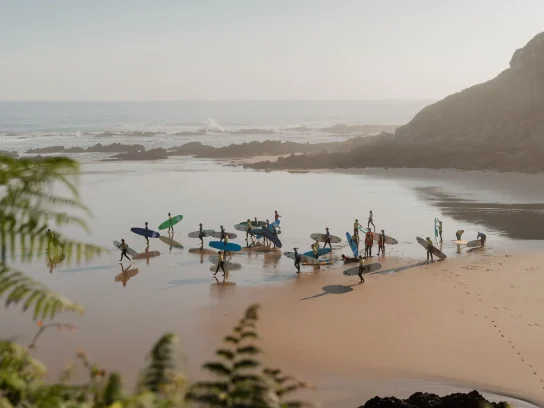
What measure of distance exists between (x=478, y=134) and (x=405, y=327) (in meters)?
48.9

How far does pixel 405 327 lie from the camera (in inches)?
585

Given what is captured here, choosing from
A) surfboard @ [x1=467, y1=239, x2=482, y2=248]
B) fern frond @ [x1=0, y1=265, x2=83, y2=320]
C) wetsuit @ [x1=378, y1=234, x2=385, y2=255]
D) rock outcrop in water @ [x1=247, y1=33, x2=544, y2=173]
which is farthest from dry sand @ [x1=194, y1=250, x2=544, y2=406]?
rock outcrop in water @ [x1=247, y1=33, x2=544, y2=173]

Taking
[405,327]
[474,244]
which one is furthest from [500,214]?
[405,327]

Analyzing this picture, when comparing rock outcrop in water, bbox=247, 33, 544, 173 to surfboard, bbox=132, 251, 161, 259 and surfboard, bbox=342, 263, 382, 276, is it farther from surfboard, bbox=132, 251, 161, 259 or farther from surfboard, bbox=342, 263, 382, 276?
surfboard, bbox=342, 263, 382, 276

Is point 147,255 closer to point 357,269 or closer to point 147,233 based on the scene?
point 147,233

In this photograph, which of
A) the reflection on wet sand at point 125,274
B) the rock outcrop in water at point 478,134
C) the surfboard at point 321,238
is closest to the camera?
the reflection on wet sand at point 125,274

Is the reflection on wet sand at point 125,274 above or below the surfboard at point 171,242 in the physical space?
below

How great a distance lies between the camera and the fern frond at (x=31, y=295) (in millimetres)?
2803

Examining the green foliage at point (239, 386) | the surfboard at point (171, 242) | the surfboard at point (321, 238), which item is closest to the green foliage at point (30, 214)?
the green foliage at point (239, 386)

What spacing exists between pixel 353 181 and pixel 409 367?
32.7m

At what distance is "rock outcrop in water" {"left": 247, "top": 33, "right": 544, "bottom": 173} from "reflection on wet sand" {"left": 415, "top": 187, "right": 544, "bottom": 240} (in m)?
14.7

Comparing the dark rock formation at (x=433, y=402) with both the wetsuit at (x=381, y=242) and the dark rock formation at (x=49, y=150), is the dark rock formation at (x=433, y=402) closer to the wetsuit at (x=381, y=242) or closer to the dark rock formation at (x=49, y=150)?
the wetsuit at (x=381, y=242)

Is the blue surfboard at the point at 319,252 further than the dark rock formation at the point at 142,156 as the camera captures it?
No

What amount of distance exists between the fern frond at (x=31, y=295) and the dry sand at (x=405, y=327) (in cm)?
924
